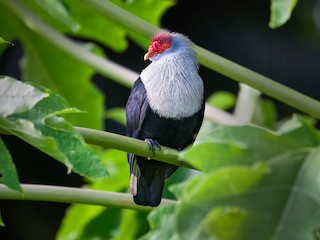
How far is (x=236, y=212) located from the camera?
1548 mm

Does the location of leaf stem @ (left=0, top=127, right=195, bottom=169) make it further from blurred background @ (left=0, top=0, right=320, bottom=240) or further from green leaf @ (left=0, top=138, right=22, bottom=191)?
blurred background @ (left=0, top=0, right=320, bottom=240)

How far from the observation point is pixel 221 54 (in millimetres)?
5543

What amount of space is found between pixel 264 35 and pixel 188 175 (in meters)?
3.08

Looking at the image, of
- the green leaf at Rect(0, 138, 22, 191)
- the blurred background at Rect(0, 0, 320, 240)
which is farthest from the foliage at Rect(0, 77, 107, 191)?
the blurred background at Rect(0, 0, 320, 240)

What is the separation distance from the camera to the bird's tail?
2.28m

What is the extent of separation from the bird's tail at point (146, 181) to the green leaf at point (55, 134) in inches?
18.1

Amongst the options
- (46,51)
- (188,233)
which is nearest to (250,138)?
(188,233)

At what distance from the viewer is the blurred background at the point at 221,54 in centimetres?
541

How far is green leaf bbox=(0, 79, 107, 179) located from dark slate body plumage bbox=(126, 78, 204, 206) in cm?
58

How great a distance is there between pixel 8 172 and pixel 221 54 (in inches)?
155

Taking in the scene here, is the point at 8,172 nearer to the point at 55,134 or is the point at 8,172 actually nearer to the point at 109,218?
the point at 55,134

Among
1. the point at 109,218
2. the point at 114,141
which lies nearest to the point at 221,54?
the point at 109,218

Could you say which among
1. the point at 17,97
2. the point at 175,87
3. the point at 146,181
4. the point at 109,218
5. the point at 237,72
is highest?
the point at 17,97

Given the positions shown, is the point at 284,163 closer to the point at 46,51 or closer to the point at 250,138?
the point at 250,138
